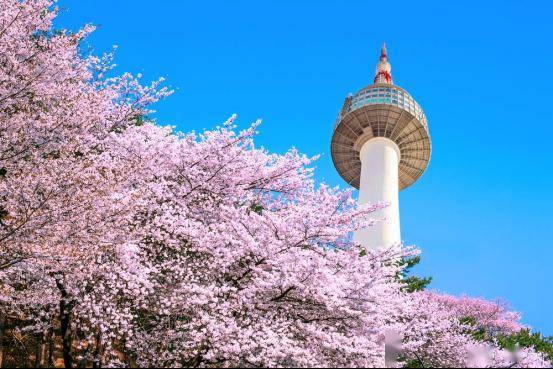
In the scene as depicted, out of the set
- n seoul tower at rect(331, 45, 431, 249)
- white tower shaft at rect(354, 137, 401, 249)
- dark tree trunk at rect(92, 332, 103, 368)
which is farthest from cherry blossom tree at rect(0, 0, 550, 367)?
n seoul tower at rect(331, 45, 431, 249)

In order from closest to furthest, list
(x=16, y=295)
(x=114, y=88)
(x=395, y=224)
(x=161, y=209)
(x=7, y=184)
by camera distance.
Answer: (x=7, y=184) < (x=16, y=295) < (x=161, y=209) < (x=114, y=88) < (x=395, y=224)

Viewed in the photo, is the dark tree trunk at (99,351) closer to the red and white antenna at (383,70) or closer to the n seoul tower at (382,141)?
the n seoul tower at (382,141)

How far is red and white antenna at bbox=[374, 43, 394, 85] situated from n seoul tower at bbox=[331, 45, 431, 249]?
0.83 meters

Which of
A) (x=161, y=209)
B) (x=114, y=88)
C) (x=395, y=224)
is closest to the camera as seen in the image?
(x=161, y=209)

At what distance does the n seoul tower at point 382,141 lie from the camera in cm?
3419

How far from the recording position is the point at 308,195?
1330 centimetres

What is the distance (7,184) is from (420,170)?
34.8 metres

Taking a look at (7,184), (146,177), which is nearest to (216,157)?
(146,177)

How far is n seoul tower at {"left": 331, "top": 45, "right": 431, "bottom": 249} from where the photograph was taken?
34.2 m

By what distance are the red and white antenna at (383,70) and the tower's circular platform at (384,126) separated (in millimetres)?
3746

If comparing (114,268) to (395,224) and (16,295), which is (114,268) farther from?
(395,224)

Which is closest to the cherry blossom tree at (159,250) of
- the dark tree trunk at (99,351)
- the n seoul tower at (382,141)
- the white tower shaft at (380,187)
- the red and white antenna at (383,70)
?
the dark tree trunk at (99,351)

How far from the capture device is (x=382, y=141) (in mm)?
35875

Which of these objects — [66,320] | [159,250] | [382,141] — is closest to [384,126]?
[382,141]
